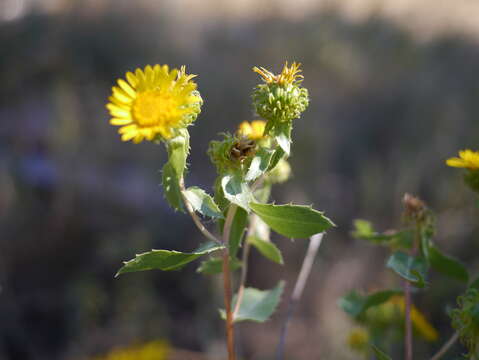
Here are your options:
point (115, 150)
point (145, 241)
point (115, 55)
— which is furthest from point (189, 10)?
point (145, 241)

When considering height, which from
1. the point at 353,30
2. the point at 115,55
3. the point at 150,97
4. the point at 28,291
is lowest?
the point at 28,291

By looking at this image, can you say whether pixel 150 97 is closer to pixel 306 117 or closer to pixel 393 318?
pixel 393 318

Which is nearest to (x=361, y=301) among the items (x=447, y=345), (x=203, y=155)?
(x=447, y=345)

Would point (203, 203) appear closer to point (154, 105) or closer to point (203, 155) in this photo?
point (154, 105)

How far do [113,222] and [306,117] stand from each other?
10.9ft

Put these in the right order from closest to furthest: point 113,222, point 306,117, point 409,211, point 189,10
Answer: point 409,211 → point 113,222 → point 306,117 → point 189,10

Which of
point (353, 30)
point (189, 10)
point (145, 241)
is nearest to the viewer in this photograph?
point (145, 241)

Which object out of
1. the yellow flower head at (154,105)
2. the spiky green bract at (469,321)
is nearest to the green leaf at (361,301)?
the spiky green bract at (469,321)

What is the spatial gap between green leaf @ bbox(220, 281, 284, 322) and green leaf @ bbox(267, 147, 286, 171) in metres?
0.47

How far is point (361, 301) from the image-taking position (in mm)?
1544

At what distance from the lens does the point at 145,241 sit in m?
4.64

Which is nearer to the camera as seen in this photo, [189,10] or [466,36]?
[466,36]

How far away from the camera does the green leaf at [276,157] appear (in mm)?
1151

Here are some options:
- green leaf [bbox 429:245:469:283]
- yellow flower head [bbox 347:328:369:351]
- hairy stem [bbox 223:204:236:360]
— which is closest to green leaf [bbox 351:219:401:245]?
green leaf [bbox 429:245:469:283]
